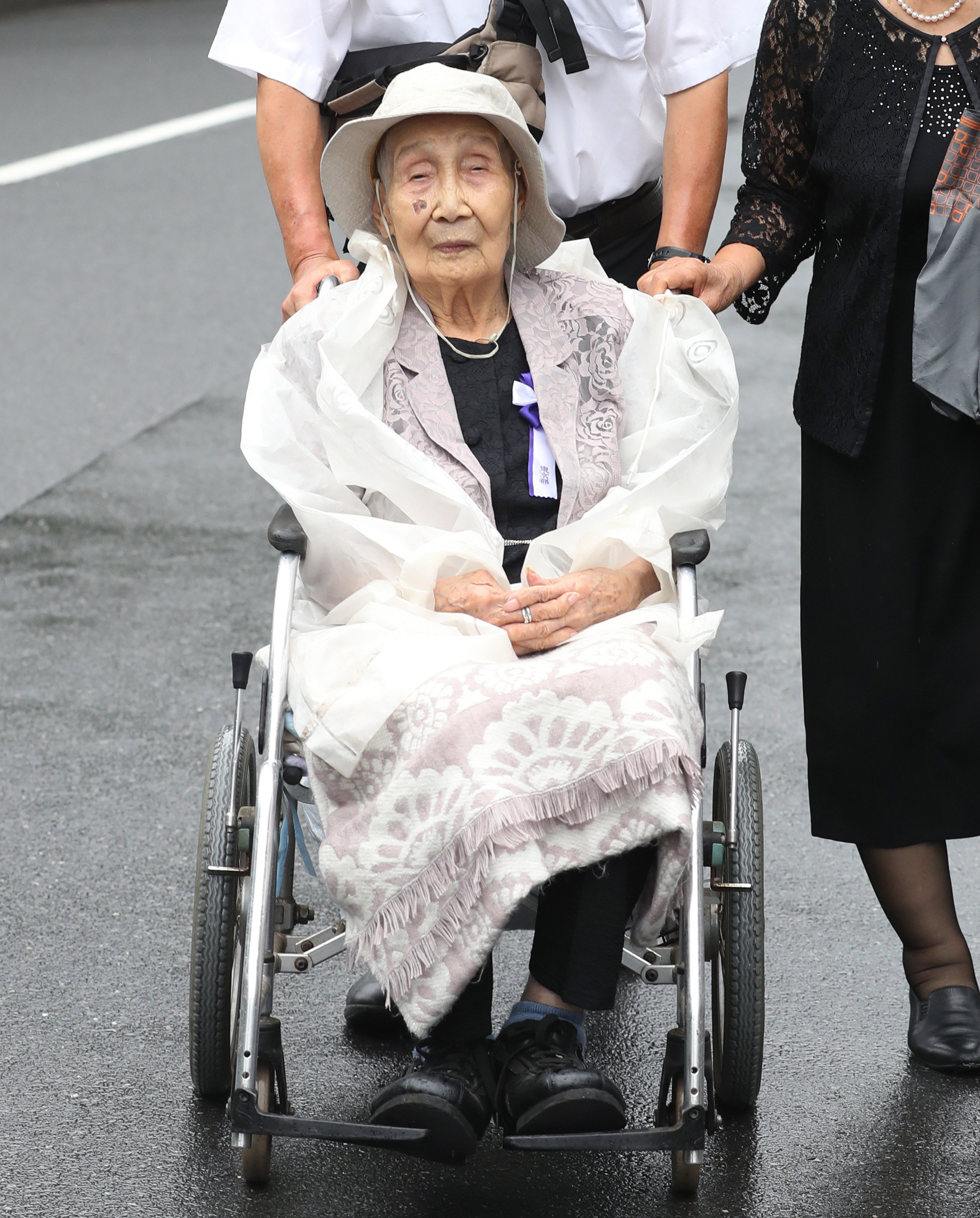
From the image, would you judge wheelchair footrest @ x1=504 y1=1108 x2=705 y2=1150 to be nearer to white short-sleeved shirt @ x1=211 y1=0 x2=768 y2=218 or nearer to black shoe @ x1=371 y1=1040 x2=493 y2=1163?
black shoe @ x1=371 y1=1040 x2=493 y2=1163

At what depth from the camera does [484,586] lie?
321cm

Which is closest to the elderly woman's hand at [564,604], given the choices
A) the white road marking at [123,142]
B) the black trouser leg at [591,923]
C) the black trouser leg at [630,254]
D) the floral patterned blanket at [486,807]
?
the floral patterned blanket at [486,807]

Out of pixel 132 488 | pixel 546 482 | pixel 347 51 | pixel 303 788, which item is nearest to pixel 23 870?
pixel 303 788

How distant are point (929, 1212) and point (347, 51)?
2559mm

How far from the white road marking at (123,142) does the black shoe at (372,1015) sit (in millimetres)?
9934

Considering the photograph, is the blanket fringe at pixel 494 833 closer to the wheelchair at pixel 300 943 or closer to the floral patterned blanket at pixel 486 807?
the floral patterned blanket at pixel 486 807

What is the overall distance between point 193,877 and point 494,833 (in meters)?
1.70

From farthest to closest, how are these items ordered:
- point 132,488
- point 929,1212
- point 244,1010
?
point 132,488 → point 929,1212 → point 244,1010

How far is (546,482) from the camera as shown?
3383mm

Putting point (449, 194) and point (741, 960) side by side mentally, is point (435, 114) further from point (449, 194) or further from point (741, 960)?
point (741, 960)

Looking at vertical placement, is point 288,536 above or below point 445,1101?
above

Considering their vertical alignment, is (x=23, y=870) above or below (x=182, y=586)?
below

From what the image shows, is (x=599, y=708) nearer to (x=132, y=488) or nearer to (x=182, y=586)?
(x=182, y=586)

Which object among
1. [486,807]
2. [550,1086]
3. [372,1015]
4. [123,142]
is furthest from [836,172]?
[123,142]
